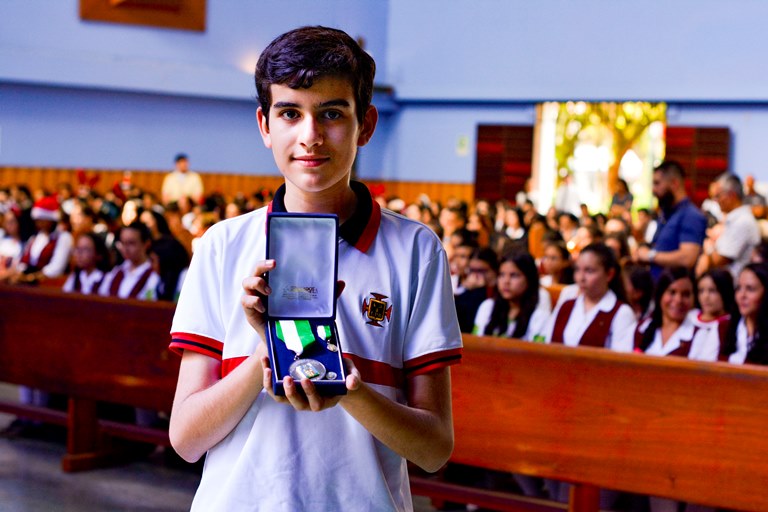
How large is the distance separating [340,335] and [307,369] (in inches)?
7.5

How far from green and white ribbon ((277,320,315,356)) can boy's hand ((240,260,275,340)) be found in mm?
21

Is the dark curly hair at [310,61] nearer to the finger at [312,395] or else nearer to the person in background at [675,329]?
the finger at [312,395]

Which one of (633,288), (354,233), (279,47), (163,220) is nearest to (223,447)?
(354,233)

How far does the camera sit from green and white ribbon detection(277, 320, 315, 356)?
1.21 meters

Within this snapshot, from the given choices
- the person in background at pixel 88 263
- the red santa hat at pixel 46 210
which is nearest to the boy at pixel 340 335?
the person in background at pixel 88 263

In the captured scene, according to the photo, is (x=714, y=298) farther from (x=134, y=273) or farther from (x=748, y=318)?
(x=134, y=273)

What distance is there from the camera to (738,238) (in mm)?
7305

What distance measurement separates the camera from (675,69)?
1634cm

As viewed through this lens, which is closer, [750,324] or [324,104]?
[324,104]

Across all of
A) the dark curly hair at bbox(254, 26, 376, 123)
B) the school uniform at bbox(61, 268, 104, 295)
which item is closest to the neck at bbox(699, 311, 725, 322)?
the school uniform at bbox(61, 268, 104, 295)

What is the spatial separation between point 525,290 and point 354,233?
12.6 ft

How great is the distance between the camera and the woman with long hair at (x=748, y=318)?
448 cm

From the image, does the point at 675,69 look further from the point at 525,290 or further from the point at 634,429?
the point at 634,429

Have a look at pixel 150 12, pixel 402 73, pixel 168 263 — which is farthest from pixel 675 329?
pixel 402 73
